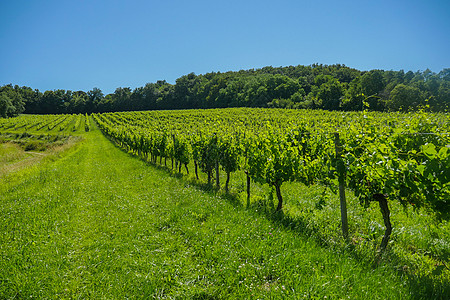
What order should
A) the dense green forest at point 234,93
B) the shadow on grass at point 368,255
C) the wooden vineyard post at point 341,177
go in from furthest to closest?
1. the dense green forest at point 234,93
2. the wooden vineyard post at point 341,177
3. the shadow on grass at point 368,255

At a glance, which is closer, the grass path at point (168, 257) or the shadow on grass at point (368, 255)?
the shadow on grass at point (368, 255)

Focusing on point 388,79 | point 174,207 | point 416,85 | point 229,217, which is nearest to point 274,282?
point 229,217

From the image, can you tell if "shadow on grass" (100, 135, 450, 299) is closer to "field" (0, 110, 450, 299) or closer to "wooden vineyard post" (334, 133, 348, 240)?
"field" (0, 110, 450, 299)

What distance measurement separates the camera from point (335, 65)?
466 ft

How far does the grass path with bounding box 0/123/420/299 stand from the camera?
3645 mm

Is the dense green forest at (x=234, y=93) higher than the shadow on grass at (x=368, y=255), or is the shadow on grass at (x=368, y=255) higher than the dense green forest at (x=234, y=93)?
the dense green forest at (x=234, y=93)

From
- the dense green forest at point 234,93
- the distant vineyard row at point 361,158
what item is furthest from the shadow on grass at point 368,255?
the dense green forest at point 234,93

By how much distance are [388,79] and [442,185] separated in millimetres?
104198

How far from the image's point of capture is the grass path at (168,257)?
3.64 meters

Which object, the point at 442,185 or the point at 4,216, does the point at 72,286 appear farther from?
the point at 442,185

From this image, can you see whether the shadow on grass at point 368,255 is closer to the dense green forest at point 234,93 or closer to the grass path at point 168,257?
the grass path at point 168,257

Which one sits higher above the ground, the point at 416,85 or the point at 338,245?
the point at 416,85

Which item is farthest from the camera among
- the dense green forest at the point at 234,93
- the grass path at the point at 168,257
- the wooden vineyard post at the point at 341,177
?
the dense green forest at the point at 234,93

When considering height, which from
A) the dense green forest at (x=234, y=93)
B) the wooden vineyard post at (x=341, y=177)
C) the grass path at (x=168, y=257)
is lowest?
the grass path at (x=168, y=257)
